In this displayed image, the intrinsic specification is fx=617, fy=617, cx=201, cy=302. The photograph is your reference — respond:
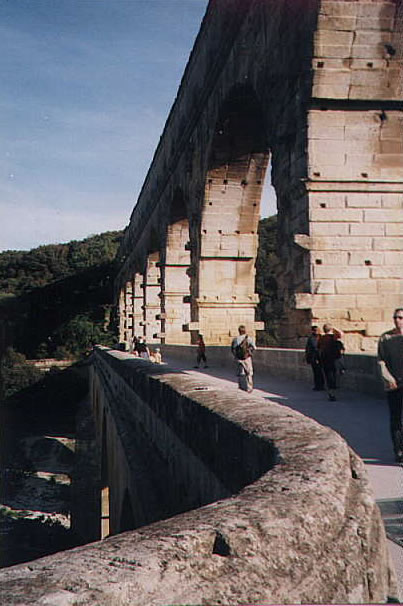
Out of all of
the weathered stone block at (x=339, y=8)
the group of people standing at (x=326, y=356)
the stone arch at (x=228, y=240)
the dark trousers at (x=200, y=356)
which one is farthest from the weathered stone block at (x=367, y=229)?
the dark trousers at (x=200, y=356)

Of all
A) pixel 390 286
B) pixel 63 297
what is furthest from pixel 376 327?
pixel 63 297

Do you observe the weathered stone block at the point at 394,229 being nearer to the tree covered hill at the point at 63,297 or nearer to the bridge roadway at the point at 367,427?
the bridge roadway at the point at 367,427

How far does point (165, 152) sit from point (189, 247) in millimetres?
5937

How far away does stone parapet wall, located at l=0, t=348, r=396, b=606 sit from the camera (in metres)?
1.07

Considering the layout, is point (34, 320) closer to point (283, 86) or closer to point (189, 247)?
point (189, 247)

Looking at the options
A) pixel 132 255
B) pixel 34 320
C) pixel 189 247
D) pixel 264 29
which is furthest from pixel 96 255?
pixel 264 29

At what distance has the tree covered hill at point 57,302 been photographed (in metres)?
48.7

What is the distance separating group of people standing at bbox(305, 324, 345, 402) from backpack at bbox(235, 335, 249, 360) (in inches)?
30.9

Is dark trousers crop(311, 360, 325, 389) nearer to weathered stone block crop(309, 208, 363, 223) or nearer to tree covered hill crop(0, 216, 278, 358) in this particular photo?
weathered stone block crop(309, 208, 363, 223)

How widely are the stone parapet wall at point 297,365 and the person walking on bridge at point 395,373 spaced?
1.84 m

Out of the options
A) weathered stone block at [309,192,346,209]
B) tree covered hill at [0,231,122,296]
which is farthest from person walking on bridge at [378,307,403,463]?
tree covered hill at [0,231,122,296]

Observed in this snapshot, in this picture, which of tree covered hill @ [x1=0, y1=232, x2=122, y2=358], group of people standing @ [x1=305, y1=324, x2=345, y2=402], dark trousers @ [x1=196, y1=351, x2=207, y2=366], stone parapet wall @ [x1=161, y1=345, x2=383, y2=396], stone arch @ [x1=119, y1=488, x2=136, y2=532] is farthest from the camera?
tree covered hill @ [x1=0, y1=232, x2=122, y2=358]

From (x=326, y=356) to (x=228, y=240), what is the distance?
8299 millimetres

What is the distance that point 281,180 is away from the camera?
903 centimetres
